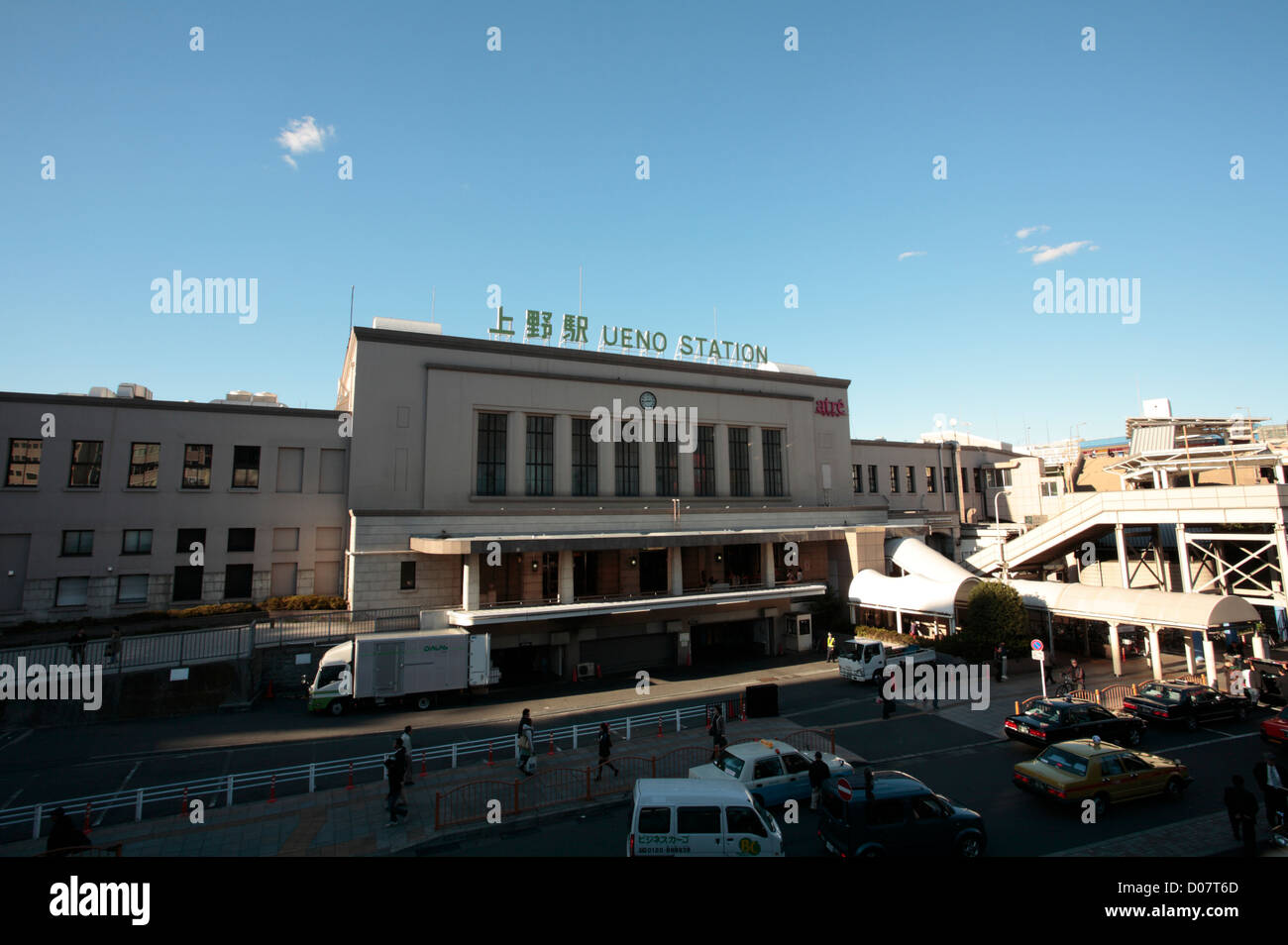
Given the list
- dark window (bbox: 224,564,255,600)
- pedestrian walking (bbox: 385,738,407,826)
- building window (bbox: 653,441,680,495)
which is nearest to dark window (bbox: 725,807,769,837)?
pedestrian walking (bbox: 385,738,407,826)

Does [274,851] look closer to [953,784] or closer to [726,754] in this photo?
[726,754]

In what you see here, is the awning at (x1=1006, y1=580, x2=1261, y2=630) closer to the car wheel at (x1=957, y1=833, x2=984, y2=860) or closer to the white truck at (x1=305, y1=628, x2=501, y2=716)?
the car wheel at (x1=957, y1=833, x2=984, y2=860)

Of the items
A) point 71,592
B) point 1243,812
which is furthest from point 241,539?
point 1243,812

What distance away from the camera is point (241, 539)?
1457 inches

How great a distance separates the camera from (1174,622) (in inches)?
1052

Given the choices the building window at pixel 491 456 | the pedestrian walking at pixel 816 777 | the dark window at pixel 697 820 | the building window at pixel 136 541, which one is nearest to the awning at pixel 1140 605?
the pedestrian walking at pixel 816 777

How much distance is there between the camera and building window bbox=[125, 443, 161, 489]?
3531 centimetres

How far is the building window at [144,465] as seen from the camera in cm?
3531

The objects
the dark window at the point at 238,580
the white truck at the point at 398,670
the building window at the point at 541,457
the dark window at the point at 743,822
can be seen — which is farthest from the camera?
the building window at the point at 541,457

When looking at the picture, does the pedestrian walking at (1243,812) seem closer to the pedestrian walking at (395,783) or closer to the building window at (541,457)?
the pedestrian walking at (395,783)

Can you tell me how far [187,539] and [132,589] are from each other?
11.8 ft

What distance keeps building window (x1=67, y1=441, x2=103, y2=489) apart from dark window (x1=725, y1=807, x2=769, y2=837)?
127 ft

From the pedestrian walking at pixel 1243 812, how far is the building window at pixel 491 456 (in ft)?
107
